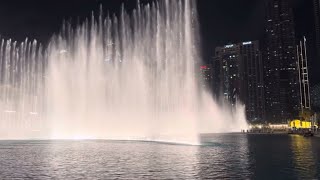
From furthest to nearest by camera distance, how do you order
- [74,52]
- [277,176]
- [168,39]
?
[74,52] → [168,39] → [277,176]

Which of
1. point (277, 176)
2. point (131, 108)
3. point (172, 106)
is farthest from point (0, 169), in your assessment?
point (131, 108)

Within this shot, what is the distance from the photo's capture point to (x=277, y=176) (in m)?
19.2

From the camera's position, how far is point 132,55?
63438mm

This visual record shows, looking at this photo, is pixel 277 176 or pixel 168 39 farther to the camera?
pixel 168 39

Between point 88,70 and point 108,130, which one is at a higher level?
point 88,70

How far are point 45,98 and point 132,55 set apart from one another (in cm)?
1924

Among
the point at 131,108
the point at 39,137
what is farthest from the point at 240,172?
the point at 39,137

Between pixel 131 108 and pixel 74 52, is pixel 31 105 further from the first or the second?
pixel 131 108

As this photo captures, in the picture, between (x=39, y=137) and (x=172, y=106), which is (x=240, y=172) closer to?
(x=172, y=106)

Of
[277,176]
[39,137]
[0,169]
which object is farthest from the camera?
[39,137]

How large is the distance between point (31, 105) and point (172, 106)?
32.7 m

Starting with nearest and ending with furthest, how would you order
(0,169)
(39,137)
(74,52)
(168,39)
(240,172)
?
(240,172), (0,169), (168,39), (74,52), (39,137)

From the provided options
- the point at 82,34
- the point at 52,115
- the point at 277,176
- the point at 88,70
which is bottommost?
the point at 277,176

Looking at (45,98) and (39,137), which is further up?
(45,98)
